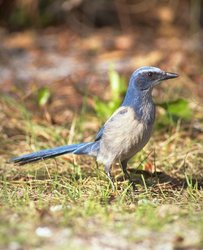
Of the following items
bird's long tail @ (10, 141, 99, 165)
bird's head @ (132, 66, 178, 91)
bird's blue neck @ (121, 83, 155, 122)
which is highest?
bird's head @ (132, 66, 178, 91)

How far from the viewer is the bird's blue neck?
4.68 m

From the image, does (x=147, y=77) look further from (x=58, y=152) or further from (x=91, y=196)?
(x=91, y=196)

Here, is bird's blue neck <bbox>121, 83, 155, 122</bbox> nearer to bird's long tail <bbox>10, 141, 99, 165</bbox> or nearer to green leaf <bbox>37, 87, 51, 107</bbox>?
bird's long tail <bbox>10, 141, 99, 165</bbox>

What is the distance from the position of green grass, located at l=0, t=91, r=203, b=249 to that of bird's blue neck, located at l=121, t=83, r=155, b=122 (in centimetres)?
44

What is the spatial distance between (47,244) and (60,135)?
2.60m

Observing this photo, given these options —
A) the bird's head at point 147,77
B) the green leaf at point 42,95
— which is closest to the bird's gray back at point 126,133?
the bird's head at point 147,77

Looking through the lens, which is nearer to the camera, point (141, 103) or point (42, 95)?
point (141, 103)

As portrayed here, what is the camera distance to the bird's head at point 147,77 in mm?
4848

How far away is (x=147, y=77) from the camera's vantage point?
4871 mm

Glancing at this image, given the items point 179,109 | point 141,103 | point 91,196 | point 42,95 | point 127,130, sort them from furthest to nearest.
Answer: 1. point 42,95
2. point 179,109
3. point 141,103
4. point 127,130
5. point 91,196

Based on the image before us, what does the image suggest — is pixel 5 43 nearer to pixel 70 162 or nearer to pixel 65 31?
pixel 65 31

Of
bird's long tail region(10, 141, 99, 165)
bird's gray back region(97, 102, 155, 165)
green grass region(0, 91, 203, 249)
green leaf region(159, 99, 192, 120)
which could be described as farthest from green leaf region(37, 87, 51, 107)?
bird's gray back region(97, 102, 155, 165)

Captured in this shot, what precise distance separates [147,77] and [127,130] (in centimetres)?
48

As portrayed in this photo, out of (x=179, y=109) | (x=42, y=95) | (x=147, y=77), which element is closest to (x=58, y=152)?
(x=147, y=77)
